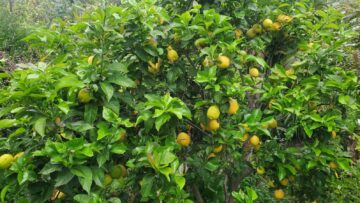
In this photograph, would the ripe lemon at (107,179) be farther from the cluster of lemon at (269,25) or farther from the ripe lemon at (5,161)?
the cluster of lemon at (269,25)

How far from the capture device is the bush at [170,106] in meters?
1.31

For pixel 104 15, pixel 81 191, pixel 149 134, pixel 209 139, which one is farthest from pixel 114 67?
pixel 209 139

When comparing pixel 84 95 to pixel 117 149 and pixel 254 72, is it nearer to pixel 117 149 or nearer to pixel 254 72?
pixel 117 149

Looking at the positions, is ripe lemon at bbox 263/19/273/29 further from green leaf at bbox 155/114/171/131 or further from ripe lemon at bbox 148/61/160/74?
green leaf at bbox 155/114/171/131

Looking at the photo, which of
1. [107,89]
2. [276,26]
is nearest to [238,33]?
[276,26]

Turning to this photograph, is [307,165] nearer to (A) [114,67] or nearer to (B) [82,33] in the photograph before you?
(A) [114,67]

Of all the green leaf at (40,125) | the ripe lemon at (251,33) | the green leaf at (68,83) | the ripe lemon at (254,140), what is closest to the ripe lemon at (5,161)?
the green leaf at (40,125)

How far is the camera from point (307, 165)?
1.89m

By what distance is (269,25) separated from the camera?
210cm

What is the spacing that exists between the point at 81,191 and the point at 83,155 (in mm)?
209

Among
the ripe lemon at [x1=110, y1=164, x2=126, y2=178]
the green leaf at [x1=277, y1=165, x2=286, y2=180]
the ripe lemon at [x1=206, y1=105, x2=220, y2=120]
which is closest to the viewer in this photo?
the ripe lemon at [x1=110, y1=164, x2=126, y2=178]

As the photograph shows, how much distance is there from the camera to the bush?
51.7 inches

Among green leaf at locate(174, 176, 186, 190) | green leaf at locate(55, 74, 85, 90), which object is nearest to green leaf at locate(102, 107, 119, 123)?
green leaf at locate(55, 74, 85, 90)

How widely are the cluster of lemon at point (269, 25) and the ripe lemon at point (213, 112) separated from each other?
69 cm
